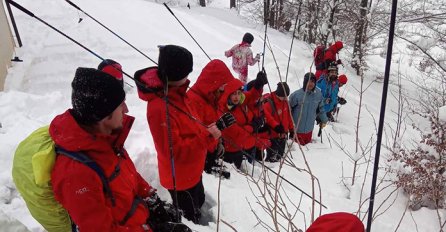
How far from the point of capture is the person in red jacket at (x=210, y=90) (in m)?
4.03

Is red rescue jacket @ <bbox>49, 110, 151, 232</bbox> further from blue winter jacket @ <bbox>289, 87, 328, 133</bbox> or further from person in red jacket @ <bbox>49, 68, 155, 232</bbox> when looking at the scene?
blue winter jacket @ <bbox>289, 87, 328, 133</bbox>

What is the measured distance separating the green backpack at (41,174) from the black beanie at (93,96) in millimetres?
220

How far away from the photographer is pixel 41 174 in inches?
74.6

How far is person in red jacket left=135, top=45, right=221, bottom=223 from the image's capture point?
282 cm

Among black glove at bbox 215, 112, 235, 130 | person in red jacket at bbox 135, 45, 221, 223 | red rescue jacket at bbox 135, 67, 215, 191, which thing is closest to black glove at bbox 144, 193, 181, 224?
person in red jacket at bbox 135, 45, 221, 223

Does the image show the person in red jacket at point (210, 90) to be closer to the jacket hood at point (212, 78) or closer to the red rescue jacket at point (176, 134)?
the jacket hood at point (212, 78)

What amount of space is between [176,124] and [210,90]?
120 centimetres

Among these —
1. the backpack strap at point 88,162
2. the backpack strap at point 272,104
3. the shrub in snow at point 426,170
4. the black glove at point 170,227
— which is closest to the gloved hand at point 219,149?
the black glove at point 170,227

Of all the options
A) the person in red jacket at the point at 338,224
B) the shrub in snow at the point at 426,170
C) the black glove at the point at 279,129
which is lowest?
the shrub in snow at the point at 426,170

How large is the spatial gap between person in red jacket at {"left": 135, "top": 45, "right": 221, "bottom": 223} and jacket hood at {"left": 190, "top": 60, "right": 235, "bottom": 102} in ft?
2.84

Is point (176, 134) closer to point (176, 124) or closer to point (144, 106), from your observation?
point (176, 124)

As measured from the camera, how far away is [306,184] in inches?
185

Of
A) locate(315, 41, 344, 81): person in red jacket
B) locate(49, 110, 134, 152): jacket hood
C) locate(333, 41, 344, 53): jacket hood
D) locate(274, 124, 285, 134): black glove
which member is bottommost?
locate(274, 124, 285, 134): black glove

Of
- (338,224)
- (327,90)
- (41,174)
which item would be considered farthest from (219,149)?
(327,90)
